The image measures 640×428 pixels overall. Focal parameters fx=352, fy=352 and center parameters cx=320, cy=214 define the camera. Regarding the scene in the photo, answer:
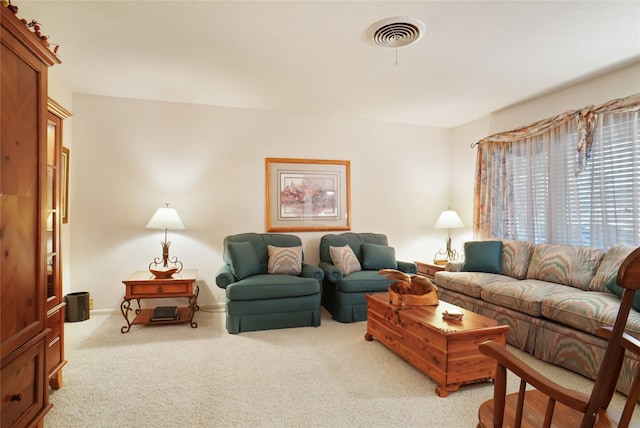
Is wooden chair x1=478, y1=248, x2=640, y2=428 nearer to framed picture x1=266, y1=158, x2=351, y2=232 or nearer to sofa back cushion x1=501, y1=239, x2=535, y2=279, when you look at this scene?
sofa back cushion x1=501, y1=239, x2=535, y2=279

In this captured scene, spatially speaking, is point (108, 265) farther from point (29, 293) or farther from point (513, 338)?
point (513, 338)

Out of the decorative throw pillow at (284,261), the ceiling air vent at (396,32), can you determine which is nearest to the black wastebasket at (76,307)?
the decorative throw pillow at (284,261)

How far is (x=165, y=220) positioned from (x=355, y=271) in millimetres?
2246

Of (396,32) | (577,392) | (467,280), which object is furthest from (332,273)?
(577,392)

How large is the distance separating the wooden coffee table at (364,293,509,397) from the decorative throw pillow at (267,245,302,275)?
4.98ft

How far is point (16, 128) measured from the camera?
1.43 metres

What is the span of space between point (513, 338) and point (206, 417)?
261 centimetres

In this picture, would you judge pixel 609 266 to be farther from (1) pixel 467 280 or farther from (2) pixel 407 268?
(2) pixel 407 268

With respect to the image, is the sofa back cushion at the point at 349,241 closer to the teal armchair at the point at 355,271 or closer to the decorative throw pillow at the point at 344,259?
the teal armchair at the point at 355,271

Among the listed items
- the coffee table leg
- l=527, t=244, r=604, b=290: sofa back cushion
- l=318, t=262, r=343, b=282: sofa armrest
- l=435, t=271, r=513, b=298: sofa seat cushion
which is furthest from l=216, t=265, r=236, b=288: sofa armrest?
l=527, t=244, r=604, b=290: sofa back cushion

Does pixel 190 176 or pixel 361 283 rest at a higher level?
pixel 190 176

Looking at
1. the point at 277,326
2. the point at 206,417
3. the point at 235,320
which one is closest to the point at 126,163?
the point at 235,320

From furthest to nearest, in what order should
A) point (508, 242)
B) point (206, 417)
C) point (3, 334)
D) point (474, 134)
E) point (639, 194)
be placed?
point (474, 134) < point (508, 242) < point (639, 194) < point (206, 417) < point (3, 334)

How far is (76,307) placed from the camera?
3.84 m
